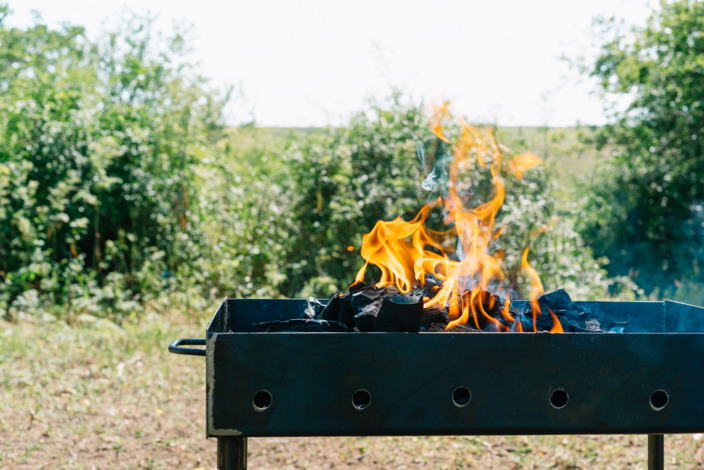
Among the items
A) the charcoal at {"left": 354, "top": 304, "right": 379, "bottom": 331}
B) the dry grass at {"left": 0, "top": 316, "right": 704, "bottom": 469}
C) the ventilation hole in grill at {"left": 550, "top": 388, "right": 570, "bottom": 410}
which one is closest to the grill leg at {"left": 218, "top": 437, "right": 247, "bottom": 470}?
the charcoal at {"left": 354, "top": 304, "right": 379, "bottom": 331}

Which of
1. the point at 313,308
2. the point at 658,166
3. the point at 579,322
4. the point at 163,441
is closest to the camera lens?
the point at 579,322

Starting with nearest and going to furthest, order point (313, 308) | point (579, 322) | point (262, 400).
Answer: point (262, 400) → point (579, 322) → point (313, 308)

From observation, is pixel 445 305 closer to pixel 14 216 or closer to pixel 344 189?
pixel 344 189

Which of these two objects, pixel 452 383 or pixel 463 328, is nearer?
pixel 452 383

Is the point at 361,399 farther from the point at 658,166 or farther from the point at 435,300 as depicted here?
the point at 658,166

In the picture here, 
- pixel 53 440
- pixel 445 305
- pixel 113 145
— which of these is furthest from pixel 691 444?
pixel 113 145

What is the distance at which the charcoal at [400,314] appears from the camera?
1.89m

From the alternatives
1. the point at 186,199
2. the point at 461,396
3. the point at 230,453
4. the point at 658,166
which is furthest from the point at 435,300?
the point at 658,166

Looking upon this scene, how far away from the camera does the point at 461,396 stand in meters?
1.85

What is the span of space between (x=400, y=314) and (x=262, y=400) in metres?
0.46

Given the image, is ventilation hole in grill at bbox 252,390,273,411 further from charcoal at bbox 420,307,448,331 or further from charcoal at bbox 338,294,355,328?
charcoal at bbox 420,307,448,331

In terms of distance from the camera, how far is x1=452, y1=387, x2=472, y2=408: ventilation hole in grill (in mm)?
1813

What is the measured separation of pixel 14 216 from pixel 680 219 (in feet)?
26.9

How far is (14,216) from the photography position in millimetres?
6203
